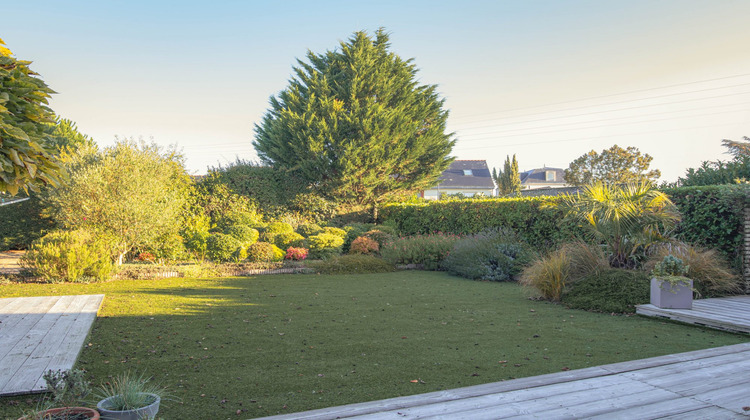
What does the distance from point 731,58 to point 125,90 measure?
18.9m

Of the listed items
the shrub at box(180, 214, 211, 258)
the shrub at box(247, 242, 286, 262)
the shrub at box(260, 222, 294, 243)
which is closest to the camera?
the shrub at box(180, 214, 211, 258)

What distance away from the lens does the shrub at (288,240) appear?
14.7 m

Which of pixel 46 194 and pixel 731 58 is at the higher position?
pixel 731 58

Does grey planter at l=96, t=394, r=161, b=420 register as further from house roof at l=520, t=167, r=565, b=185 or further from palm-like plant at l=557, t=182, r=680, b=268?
house roof at l=520, t=167, r=565, b=185

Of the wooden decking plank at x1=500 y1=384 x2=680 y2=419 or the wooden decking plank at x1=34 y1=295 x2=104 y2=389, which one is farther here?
the wooden decking plank at x1=34 y1=295 x2=104 y2=389

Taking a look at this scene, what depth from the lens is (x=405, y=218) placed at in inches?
727

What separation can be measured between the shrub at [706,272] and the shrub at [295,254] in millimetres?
9095

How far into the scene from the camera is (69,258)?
380 inches

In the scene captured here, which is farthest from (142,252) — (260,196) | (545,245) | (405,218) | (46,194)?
(545,245)

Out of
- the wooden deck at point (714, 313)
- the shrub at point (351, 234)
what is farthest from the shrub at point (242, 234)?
the wooden deck at point (714, 313)

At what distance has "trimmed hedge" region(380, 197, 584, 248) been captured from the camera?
460 inches

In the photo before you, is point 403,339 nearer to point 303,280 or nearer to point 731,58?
point 303,280

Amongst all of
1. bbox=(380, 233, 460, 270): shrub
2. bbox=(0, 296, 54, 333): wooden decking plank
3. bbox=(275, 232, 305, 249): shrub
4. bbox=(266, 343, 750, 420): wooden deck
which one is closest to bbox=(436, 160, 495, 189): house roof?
bbox=(275, 232, 305, 249): shrub

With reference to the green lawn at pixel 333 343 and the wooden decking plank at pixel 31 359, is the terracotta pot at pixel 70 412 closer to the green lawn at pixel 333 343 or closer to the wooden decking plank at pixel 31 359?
the green lawn at pixel 333 343
